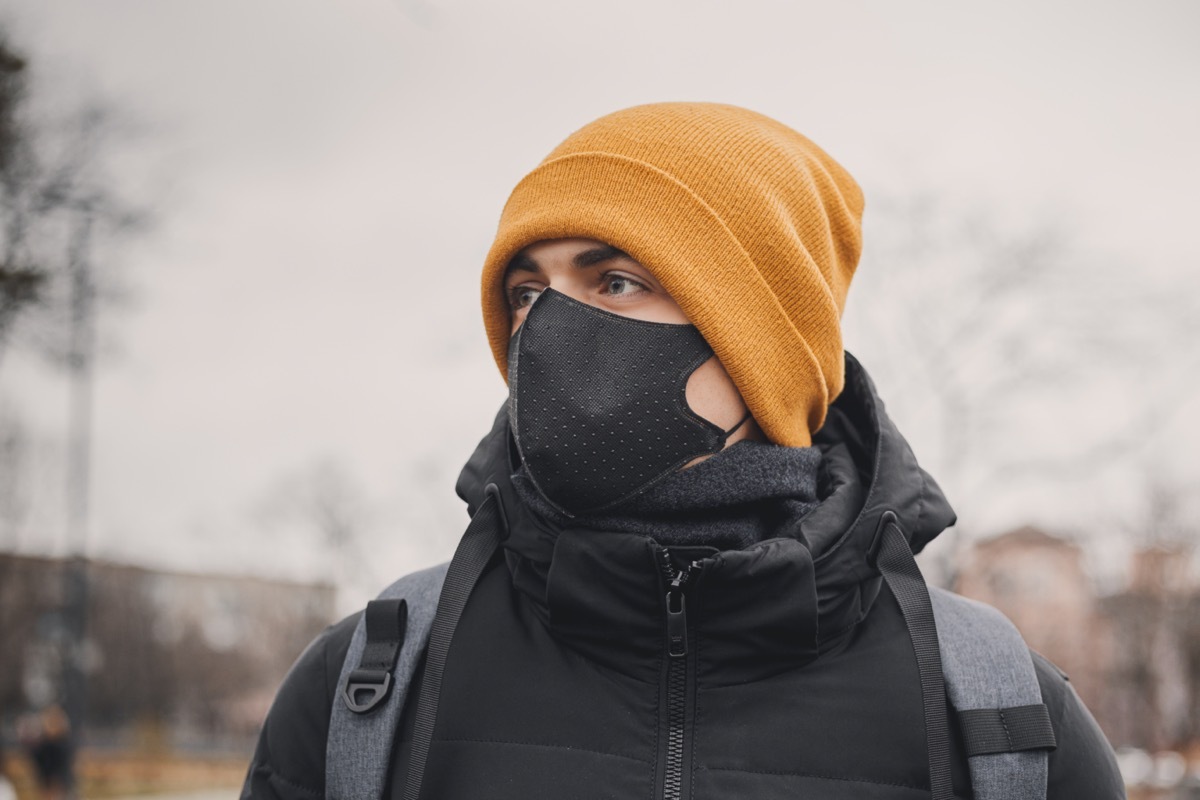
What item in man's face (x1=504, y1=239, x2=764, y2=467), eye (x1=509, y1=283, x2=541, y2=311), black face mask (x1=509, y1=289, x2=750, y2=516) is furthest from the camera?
eye (x1=509, y1=283, x2=541, y2=311)

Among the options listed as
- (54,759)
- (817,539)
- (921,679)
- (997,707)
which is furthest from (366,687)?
(54,759)

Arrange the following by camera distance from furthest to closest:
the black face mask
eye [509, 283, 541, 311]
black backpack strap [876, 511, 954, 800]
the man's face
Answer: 1. eye [509, 283, 541, 311]
2. the man's face
3. the black face mask
4. black backpack strap [876, 511, 954, 800]

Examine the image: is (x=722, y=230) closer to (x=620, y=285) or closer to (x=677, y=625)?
(x=620, y=285)

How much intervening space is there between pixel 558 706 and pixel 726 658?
31cm

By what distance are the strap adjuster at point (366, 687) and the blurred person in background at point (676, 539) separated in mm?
30

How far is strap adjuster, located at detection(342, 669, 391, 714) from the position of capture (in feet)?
6.01

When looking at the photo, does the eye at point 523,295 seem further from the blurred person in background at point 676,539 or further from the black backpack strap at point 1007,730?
the black backpack strap at point 1007,730

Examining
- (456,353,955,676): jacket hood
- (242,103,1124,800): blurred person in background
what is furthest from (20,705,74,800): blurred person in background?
(456,353,955,676): jacket hood

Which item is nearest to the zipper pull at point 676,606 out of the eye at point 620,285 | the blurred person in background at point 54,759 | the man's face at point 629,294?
the man's face at point 629,294

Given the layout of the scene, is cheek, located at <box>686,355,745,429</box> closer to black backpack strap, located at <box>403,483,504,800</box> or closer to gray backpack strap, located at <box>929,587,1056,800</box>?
black backpack strap, located at <box>403,483,504,800</box>

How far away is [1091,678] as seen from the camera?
27.8 metres

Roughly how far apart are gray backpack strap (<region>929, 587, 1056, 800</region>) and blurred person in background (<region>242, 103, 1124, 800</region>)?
33 mm

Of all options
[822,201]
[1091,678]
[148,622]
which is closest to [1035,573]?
[1091,678]

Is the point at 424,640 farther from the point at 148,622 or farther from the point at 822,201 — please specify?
the point at 148,622
